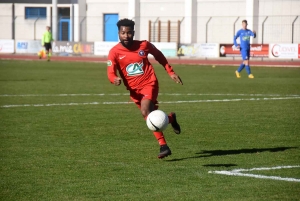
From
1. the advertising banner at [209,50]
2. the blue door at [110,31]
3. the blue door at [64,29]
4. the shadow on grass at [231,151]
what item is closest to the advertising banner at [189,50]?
the advertising banner at [209,50]

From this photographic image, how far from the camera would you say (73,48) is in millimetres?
54062

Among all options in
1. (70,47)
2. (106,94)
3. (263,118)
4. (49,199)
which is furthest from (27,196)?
(70,47)

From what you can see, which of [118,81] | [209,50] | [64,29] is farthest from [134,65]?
[64,29]

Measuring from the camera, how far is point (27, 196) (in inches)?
280

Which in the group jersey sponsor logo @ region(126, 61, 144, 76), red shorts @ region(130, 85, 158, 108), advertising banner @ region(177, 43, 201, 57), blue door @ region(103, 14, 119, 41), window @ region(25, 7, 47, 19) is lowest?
advertising banner @ region(177, 43, 201, 57)

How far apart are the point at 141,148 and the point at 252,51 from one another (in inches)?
1464

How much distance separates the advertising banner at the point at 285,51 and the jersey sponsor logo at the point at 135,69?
3557 cm

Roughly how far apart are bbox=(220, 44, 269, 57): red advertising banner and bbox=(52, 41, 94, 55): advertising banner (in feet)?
36.6

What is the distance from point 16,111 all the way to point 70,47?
3897cm

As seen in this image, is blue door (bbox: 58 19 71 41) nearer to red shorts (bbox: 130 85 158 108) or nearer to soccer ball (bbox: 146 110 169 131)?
red shorts (bbox: 130 85 158 108)

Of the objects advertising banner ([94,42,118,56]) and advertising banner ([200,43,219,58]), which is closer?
advertising banner ([200,43,219,58])

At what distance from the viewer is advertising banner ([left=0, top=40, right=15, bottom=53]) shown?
2197 inches

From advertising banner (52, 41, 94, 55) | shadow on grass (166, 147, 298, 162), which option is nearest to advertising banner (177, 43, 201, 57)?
advertising banner (52, 41, 94, 55)

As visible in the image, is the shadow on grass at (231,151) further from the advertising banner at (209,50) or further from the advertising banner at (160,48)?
the advertising banner at (160,48)
